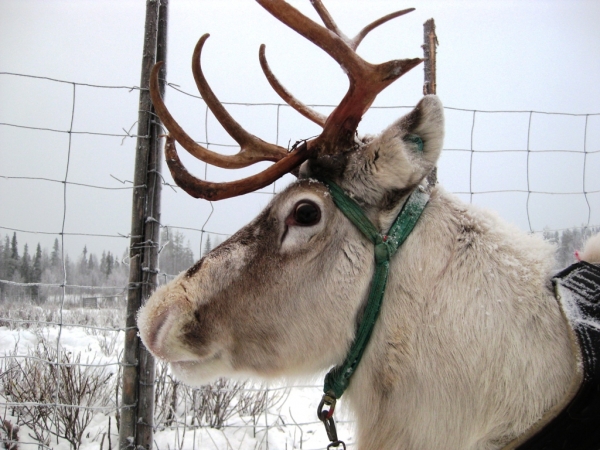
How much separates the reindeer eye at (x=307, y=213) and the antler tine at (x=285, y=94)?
90cm

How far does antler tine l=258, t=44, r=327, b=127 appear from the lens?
8.07ft

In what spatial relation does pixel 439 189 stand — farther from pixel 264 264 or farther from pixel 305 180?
pixel 264 264

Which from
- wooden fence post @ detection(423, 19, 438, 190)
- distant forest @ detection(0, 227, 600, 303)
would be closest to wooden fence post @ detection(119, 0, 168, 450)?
distant forest @ detection(0, 227, 600, 303)

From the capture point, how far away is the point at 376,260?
1.57 meters

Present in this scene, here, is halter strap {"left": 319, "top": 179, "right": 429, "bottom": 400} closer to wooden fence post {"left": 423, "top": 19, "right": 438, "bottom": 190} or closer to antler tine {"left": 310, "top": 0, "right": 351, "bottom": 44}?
antler tine {"left": 310, "top": 0, "right": 351, "bottom": 44}

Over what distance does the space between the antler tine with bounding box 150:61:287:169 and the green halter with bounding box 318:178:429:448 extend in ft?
1.50

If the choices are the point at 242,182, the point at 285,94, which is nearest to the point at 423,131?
the point at 242,182

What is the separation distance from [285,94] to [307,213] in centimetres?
119

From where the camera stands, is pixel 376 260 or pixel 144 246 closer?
pixel 376 260

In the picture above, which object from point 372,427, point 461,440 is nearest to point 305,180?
point 372,427

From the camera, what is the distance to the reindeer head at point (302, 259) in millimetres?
1604

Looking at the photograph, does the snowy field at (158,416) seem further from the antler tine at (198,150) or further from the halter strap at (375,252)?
the antler tine at (198,150)

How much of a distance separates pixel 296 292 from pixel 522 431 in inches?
34.0

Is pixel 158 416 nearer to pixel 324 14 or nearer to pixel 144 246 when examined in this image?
pixel 144 246
